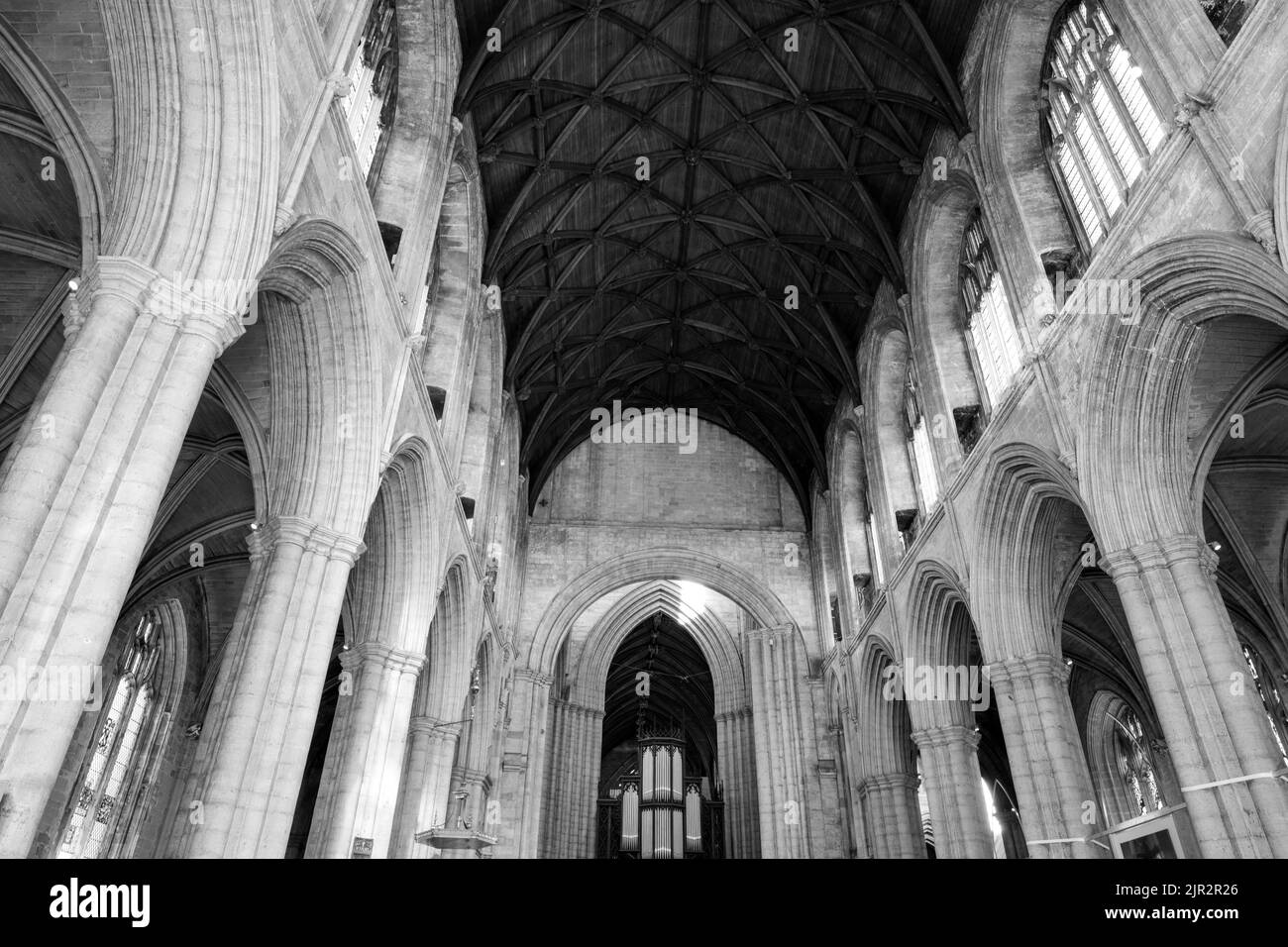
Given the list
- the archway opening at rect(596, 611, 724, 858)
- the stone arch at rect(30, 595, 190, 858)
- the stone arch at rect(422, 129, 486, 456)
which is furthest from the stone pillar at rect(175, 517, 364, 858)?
the archway opening at rect(596, 611, 724, 858)

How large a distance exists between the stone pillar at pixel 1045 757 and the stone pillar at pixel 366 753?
362 inches

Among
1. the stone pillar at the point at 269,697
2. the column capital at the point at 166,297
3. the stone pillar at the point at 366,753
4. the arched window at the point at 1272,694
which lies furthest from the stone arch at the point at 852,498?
the column capital at the point at 166,297

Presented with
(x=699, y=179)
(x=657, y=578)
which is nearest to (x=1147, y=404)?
(x=699, y=179)

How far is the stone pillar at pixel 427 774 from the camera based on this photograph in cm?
1561

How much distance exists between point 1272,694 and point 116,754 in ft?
76.1

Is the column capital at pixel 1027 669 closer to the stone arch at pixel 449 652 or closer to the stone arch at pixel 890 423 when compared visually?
the stone arch at pixel 890 423

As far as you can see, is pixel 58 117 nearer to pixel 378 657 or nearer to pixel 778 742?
pixel 378 657

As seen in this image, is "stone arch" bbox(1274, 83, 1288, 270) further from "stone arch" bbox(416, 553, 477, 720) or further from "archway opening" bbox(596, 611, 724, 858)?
"archway opening" bbox(596, 611, 724, 858)

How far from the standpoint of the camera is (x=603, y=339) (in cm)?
2312

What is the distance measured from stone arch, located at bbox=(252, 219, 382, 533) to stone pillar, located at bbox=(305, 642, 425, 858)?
3766mm

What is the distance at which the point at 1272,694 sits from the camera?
1655 cm

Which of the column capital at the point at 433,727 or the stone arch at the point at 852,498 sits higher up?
the stone arch at the point at 852,498
